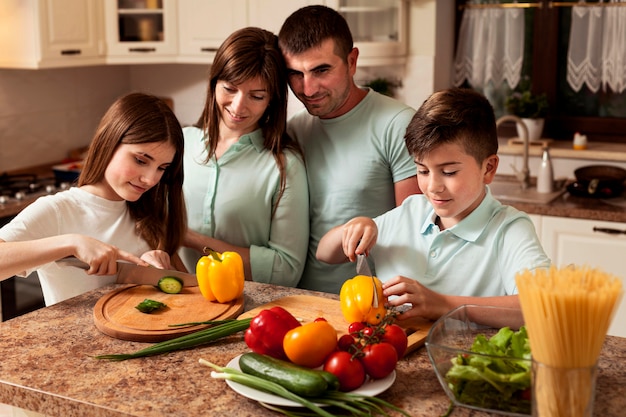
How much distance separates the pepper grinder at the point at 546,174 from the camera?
3.49m

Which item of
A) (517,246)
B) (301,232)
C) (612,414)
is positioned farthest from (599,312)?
(301,232)

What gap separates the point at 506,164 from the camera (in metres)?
3.88

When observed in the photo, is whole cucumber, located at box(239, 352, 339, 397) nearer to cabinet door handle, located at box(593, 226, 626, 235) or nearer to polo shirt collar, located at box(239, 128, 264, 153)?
polo shirt collar, located at box(239, 128, 264, 153)

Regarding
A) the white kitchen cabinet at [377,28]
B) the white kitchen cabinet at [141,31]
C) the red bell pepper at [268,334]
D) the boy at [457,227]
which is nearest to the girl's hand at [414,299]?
the boy at [457,227]

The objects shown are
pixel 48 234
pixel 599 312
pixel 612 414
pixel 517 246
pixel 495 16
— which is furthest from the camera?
pixel 495 16

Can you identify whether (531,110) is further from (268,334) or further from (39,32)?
(268,334)

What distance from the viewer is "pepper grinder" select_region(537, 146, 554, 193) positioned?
349 cm

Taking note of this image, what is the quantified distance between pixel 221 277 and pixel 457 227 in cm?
52

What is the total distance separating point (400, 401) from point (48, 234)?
38.4 inches

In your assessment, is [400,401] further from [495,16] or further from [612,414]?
[495,16]

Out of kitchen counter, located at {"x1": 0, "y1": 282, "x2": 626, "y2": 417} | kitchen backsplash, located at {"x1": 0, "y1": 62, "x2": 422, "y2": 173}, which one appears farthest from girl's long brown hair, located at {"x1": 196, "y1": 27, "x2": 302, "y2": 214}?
kitchen backsplash, located at {"x1": 0, "y1": 62, "x2": 422, "y2": 173}

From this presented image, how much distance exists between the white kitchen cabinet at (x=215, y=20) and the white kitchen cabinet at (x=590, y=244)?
1454mm

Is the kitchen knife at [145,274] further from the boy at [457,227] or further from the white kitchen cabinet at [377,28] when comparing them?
the white kitchen cabinet at [377,28]

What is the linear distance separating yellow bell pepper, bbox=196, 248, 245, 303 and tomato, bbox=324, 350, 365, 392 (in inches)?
19.0
